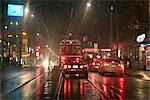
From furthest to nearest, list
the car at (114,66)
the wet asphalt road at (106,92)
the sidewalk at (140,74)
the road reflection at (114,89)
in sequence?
the car at (114,66) → the sidewalk at (140,74) → the road reflection at (114,89) → the wet asphalt road at (106,92)

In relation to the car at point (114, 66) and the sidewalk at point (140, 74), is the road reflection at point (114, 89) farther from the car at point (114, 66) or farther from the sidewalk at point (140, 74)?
the car at point (114, 66)

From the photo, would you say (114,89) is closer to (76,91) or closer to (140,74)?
(76,91)

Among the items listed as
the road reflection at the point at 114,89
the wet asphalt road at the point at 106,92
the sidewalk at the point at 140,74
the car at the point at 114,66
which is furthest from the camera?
the car at the point at 114,66

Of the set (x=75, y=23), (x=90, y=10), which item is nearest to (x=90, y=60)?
(x=90, y=10)

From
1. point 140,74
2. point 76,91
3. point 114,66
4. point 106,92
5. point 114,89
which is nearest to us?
point 106,92

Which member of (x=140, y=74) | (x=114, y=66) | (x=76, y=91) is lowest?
(x=76, y=91)

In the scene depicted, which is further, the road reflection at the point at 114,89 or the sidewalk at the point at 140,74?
the sidewalk at the point at 140,74

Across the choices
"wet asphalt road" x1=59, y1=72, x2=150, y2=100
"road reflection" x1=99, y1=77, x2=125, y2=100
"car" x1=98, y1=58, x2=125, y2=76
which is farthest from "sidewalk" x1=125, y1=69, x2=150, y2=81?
"wet asphalt road" x1=59, y1=72, x2=150, y2=100

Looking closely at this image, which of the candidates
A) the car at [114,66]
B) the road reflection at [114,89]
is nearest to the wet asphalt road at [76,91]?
the road reflection at [114,89]

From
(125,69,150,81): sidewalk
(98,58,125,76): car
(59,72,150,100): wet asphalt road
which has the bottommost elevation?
(59,72,150,100): wet asphalt road

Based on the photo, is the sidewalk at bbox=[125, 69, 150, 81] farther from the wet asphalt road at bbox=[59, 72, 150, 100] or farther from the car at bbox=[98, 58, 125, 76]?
the wet asphalt road at bbox=[59, 72, 150, 100]

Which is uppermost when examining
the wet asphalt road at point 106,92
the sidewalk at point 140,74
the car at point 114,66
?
the car at point 114,66

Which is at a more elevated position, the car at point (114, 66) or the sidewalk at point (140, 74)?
the car at point (114, 66)

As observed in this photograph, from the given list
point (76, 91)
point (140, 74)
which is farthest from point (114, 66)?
A: point (76, 91)
